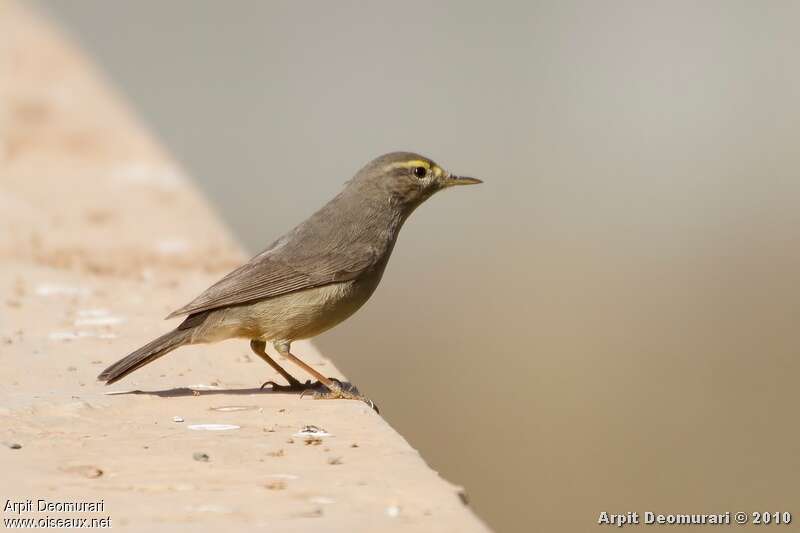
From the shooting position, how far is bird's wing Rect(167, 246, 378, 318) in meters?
5.69

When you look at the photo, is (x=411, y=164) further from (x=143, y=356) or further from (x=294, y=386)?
(x=143, y=356)

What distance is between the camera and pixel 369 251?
5.95 meters

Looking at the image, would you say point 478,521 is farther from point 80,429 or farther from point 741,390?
point 741,390

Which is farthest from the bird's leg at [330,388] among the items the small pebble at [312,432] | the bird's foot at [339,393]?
the small pebble at [312,432]

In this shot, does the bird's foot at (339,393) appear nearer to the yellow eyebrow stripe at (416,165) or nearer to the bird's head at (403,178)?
the bird's head at (403,178)

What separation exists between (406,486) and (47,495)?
1.04 meters

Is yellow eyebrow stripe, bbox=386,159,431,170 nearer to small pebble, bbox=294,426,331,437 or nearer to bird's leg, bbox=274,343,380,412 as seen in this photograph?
bird's leg, bbox=274,343,380,412

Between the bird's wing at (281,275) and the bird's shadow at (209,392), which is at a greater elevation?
the bird's wing at (281,275)

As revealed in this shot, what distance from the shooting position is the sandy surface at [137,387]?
12.0ft

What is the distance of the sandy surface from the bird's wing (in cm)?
38

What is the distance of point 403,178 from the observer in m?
6.30

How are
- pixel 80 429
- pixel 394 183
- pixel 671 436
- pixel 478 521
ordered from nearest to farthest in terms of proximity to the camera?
pixel 478 521 < pixel 80 429 < pixel 394 183 < pixel 671 436

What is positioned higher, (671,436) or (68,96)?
(68,96)

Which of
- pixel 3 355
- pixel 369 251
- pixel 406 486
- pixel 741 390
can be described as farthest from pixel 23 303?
pixel 741 390
